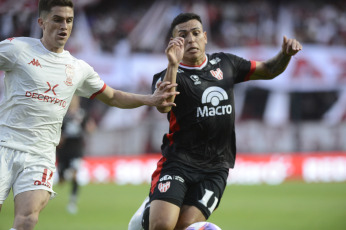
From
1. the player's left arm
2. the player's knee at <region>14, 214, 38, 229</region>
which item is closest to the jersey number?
the player's left arm

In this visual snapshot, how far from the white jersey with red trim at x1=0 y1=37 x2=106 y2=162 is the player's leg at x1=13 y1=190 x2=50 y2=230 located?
1.29 ft

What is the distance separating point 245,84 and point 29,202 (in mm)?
17561

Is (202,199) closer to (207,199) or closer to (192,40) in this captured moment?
(207,199)

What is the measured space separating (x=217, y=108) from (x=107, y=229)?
462cm

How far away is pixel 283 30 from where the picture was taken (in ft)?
81.8

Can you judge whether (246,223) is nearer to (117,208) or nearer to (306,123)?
(117,208)

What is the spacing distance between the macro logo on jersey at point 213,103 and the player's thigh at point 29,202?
5.68 ft

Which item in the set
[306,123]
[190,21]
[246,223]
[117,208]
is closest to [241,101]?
[306,123]

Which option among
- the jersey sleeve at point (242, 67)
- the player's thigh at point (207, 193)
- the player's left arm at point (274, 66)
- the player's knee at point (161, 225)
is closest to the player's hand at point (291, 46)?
the player's left arm at point (274, 66)

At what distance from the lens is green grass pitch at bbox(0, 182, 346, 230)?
9945mm

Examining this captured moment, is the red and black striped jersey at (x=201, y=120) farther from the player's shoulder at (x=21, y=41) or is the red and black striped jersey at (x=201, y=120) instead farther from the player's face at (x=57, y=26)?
the player's shoulder at (x=21, y=41)

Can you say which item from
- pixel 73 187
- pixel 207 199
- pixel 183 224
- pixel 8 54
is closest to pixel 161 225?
pixel 183 224

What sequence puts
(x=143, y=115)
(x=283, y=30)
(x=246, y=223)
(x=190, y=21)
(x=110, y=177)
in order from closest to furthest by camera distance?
(x=190, y=21)
(x=246, y=223)
(x=110, y=177)
(x=143, y=115)
(x=283, y=30)

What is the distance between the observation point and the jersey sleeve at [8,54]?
497cm
